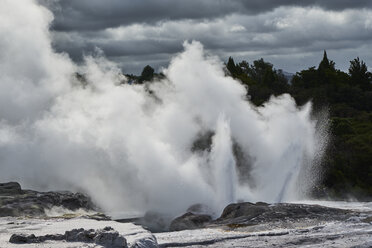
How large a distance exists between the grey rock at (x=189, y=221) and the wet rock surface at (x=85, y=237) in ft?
25.7

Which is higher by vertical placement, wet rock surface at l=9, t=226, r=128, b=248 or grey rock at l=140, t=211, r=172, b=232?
wet rock surface at l=9, t=226, r=128, b=248

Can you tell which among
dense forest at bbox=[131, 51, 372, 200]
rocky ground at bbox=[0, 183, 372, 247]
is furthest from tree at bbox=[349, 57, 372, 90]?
rocky ground at bbox=[0, 183, 372, 247]

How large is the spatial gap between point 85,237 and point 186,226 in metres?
8.19

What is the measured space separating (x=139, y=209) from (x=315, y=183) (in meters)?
12.5

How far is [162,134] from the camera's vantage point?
30.9 meters

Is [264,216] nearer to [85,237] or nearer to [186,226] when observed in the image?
[186,226]

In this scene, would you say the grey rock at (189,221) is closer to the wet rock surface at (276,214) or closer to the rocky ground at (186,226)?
the rocky ground at (186,226)

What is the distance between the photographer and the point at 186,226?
2014 cm

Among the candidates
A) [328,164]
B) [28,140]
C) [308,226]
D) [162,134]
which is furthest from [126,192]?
[328,164]

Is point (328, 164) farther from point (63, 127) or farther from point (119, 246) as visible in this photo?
point (119, 246)

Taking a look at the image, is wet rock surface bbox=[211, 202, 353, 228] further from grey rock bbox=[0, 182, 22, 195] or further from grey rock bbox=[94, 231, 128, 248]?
grey rock bbox=[0, 182, 22, 195]

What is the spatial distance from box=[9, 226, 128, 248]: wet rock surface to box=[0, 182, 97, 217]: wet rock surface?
23.4ft

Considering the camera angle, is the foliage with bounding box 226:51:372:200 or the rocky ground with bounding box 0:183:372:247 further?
the foliage with bounding box 226:51:372:200

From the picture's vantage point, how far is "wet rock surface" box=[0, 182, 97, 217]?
19.7 m
